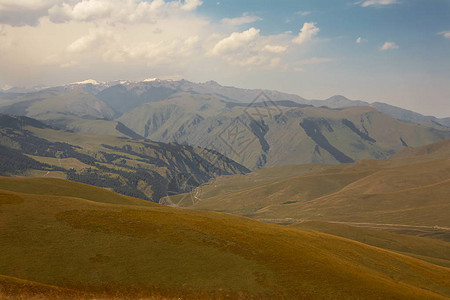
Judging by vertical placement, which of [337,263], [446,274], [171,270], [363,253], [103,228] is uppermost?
[103,228]

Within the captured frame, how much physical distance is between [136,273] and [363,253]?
70345 mm

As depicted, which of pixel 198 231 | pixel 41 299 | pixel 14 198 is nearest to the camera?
pixel 41 299

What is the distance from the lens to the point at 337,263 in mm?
73875

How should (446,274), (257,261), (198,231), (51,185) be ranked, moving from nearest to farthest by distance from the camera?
(257,261)
(198,231)
(446,274)
(51,185)

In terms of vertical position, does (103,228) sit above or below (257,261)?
above

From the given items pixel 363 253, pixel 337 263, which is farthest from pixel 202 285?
pixel 363 253

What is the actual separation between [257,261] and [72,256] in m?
32.7

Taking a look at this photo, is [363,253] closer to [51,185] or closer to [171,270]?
[171,270]

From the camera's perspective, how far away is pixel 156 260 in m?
61.0

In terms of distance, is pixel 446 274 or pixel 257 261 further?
pixel 446 274

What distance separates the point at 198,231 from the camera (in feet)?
251

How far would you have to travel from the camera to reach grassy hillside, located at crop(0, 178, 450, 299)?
173 feet

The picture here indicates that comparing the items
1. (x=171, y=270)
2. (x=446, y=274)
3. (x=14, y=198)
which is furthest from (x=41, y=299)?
(x=446, y=274)

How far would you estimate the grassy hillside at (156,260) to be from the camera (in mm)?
52875
